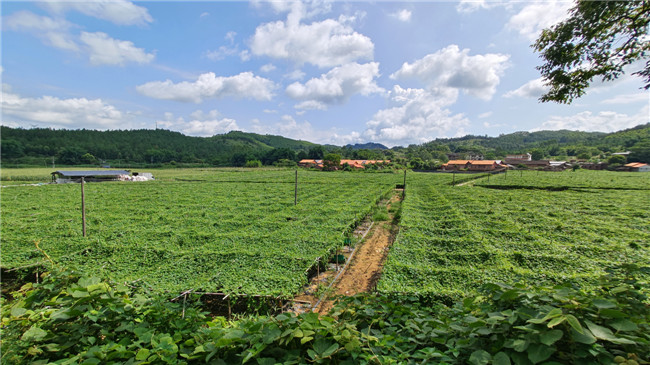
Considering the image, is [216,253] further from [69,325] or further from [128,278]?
[69,325]

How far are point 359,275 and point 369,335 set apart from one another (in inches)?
265

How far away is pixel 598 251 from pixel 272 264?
1103cm

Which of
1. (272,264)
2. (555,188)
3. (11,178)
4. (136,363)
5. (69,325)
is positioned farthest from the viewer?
(11,178)

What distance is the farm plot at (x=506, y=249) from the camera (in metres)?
6.58

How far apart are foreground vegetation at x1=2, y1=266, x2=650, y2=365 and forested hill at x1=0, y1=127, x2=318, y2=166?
102032 millimetres

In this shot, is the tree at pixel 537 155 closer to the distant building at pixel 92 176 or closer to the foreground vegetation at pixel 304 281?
the foreground vegetation at pixel 304 281

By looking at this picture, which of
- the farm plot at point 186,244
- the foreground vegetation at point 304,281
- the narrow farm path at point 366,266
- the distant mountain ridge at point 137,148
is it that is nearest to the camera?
the foreground vegetation at point 304,281

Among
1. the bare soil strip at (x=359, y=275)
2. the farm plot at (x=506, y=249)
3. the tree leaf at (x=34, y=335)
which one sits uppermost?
the tree leaf at (x=34, y=335)

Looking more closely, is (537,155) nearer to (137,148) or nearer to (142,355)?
(142,355)

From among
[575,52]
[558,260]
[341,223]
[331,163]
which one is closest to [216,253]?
[341,223]

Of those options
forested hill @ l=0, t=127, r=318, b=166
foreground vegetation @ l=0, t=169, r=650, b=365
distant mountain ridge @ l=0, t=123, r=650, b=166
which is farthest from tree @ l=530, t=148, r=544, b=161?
foreground vegetation @ l=0, t=169, r=650, b=365

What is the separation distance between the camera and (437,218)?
1420cm

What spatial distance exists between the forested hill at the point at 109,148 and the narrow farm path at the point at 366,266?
93.5 m

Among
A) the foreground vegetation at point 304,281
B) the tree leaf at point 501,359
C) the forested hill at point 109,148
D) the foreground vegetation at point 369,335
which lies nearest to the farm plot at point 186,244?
the foreground vegetation at point 304,281
